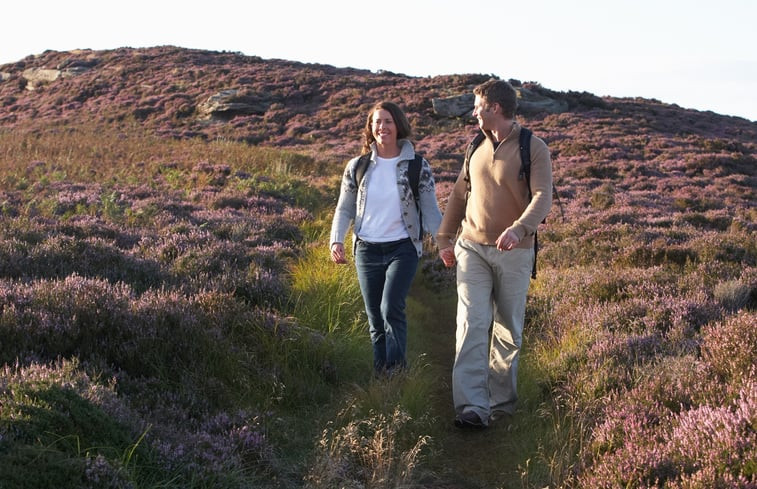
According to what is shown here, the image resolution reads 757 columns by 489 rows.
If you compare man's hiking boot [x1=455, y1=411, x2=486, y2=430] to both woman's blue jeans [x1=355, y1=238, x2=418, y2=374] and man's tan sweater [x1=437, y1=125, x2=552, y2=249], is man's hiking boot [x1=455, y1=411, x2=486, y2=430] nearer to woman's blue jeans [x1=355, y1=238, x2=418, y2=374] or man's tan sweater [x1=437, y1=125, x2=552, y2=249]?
woman's blue jeans [x1=355, y1=238, x2=418, y2=374]

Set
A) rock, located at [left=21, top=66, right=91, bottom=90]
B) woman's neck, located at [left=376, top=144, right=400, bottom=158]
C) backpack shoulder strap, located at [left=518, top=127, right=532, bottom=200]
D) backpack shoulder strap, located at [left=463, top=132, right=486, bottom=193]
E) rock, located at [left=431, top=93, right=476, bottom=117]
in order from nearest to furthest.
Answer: backpack shoulder strap, located at [left=518, top=127, right=532, bottom=200]
backpack shoulder strap, located at [left=463, top=132, right=486, bottom=193]
woman's neck, located at [left=376, top=144, right=400, bottom=158]
rock, located at [left=431, top=93, right=476, bottom=117]
rock, located at [left=21, top=66, right=91, bottom=90]

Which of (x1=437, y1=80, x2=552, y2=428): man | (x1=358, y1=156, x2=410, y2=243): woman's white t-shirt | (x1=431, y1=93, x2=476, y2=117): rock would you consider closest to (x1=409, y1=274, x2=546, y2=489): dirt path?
(x1=437, y1=80, x2=552, y2=428): man

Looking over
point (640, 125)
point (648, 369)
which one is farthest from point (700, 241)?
point (640, 125)

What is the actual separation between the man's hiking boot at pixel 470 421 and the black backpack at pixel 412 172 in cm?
151

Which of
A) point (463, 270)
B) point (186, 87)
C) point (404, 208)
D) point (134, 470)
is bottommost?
point (134, 470)

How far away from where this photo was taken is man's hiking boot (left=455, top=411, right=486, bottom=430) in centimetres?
477

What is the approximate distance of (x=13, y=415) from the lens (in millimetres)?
2904

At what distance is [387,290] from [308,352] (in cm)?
86

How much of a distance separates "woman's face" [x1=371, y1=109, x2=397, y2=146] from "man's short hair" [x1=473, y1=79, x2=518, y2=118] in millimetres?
828

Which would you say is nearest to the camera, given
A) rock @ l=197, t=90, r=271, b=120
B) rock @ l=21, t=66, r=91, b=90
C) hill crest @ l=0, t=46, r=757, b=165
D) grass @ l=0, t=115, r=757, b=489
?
grass @ l=0, t=115, r=757, b=489

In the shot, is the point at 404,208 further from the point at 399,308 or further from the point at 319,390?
the point at 319,390

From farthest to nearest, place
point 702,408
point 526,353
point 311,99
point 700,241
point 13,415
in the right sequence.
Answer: point 311,99
point 700,241
point 526,353
point 702,408
point 13,415

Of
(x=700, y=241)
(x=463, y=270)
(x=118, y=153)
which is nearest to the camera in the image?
(x=463, y=270)

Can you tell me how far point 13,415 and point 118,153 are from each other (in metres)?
17.3
